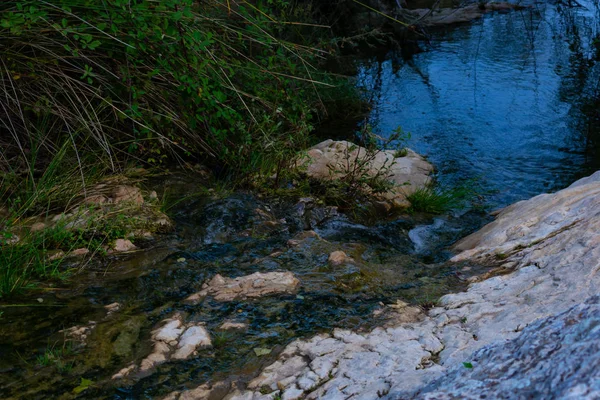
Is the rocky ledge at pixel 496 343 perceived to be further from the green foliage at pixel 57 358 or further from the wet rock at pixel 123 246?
the wet rock at pixel 123 246

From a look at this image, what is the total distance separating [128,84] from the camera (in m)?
3.87

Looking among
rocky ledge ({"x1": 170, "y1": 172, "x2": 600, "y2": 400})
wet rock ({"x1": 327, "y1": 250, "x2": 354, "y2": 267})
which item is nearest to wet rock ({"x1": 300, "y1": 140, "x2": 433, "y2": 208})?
wet rock ({"x1": 327, "y1": 250, "x2": 354, "y2": 267})

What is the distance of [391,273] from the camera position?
3.29 metres

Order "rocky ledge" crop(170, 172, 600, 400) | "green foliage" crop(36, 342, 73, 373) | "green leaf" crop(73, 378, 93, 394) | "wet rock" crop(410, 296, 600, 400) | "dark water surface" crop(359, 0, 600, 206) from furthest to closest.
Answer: "dark water surface" crop(359, 0, 600, 206) → "green foliage" crop(36, 342, 73, 373) → "green leaf" crop(73, 378, 93, 394) → "rocky ledge" crop(170, 172, 600, 400) → "wet rock" crop(410, 296, 600, 400)

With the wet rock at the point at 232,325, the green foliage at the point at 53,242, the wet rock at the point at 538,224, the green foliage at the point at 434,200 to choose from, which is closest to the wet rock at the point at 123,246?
the green foliage at the point at 53,242

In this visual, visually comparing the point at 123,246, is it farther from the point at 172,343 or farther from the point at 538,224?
the point at 538,224

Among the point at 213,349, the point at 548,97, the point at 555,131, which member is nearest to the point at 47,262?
the point at 213,349

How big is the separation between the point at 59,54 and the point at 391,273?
8.12ft

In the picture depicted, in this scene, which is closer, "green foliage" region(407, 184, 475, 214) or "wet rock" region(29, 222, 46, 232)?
"wet rock" region(29, 222, 46, 232)

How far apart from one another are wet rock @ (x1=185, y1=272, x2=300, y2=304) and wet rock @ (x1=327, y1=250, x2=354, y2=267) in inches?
12.4

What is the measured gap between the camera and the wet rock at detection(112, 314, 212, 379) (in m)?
2.29

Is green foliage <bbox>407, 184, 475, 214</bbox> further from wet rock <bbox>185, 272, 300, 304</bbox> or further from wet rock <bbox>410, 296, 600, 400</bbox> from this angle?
wet rock <bbox>410, 296, 600, 400</bbox>

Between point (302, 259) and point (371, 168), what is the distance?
5.98ft

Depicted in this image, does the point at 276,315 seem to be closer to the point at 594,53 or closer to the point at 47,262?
the point at 47,262
